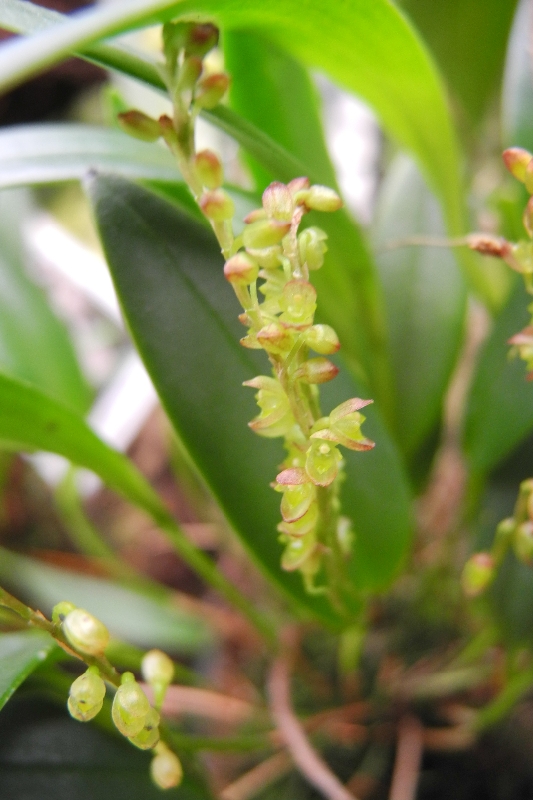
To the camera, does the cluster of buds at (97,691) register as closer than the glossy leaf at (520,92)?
Yes

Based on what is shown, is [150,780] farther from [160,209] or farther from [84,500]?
[84,500]

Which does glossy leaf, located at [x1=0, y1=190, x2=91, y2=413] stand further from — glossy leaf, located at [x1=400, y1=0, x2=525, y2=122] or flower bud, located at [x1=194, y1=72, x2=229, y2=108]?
glossy leaf, located at [x1=400, y1=0, x2=525, y2=122]

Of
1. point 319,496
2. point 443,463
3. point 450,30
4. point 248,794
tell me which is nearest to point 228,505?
point 319,496

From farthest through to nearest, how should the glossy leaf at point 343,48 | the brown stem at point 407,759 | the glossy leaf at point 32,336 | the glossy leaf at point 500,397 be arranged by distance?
the glossy leaf at point 32,336
the brown stem at point 407,759
the glossy leaf at point 500,397
the glossy leaf at point 343,48

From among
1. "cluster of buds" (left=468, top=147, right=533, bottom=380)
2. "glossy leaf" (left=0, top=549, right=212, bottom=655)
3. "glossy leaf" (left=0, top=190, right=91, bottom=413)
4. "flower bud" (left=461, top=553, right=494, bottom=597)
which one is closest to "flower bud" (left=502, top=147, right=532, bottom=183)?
"cluster of buds" (left=468, top=147, right=533, bottom=380)

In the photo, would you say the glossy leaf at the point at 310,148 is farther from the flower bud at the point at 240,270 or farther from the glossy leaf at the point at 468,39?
the glossy leaf at the point at 468,39

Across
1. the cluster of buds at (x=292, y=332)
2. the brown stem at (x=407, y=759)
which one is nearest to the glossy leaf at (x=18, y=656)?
the cluster of buds at (x=292, y=332)

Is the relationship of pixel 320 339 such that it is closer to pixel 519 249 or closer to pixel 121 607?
pixel 519 249

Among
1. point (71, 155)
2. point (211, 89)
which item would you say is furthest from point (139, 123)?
point (71, 155)
